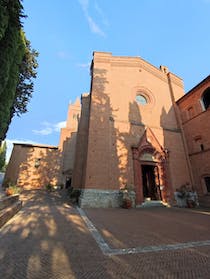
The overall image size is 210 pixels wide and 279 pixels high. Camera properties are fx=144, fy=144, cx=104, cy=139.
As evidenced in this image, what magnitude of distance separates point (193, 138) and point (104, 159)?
872cm

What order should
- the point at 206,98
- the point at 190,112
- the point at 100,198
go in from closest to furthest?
the point at 100,198
the point at 206,98
the point at 190,112

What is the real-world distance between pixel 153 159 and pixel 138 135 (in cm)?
246

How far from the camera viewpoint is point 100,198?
9.79 meters

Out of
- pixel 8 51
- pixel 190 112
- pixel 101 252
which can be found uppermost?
pixel 190 112

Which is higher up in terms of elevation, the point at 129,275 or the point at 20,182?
the point at 20,182

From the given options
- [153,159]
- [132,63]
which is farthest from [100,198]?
[132,63]

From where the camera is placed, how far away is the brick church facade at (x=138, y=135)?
34.9 feet

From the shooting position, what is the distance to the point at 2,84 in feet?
22.3

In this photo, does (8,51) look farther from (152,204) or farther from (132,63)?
(152,204)

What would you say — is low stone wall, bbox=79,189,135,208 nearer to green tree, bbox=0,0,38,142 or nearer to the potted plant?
the potted plant

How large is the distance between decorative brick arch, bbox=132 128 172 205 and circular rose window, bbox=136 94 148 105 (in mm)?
3237

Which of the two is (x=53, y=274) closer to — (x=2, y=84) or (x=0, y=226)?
(x=0, y=226)

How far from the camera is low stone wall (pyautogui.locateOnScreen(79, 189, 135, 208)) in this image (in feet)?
31.3

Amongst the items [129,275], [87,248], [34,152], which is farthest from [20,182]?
[129,275]
